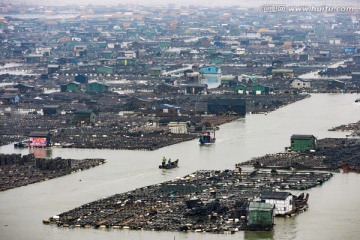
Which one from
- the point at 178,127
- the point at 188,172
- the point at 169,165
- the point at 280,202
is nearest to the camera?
the point at 280,202

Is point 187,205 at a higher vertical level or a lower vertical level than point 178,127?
higher

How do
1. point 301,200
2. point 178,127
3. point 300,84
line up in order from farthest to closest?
1. point 300,84
2. point 178,127
3. point 301,200

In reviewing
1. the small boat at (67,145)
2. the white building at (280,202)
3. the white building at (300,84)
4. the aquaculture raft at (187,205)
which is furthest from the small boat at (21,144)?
the white building at (300,84)

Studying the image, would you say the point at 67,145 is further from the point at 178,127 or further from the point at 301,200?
the point at 301,200

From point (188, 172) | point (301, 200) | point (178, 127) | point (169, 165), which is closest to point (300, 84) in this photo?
point (178, 127)

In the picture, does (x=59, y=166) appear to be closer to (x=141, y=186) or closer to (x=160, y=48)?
(x=141, y=186)

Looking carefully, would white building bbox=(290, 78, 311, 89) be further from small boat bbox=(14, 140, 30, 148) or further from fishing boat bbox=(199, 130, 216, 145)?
small boat bbox=(14, 140, 30, 148)

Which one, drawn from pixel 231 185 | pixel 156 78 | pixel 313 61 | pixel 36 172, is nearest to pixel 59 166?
pixel 36 172

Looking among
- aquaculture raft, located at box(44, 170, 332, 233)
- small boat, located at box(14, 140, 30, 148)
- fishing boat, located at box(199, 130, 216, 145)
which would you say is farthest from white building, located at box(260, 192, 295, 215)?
small boat, located at box(14, 140, 30, 148)
